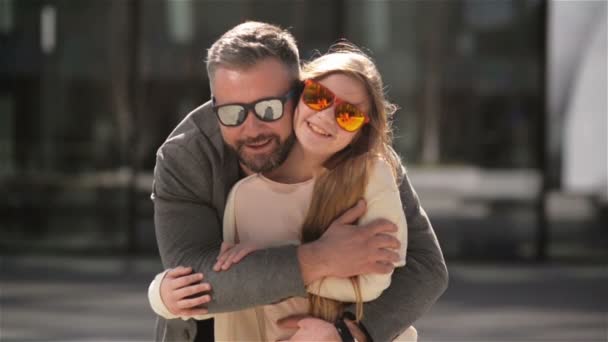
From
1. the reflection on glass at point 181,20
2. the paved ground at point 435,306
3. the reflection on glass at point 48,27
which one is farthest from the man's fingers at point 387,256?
the reflection on glass at point 48,27

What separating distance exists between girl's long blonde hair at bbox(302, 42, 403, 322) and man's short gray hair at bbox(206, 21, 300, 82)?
57 mm

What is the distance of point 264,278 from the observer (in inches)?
93.9

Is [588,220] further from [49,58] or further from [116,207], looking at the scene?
[49,58]

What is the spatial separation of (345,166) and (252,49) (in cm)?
37

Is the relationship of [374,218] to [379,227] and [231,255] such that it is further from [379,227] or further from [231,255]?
[231,255]

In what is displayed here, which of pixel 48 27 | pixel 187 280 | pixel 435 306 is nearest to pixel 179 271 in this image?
pixel 187 280

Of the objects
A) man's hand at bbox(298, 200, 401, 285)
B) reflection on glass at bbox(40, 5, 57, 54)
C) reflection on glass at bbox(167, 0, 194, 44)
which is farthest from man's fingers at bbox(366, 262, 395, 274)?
reflection on glass at bbox(40, 5, 57, 54)

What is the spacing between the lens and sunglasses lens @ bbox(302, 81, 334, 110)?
243 centimetres

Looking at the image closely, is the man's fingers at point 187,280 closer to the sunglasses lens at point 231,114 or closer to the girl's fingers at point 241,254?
the girl's fingers at point 241,254

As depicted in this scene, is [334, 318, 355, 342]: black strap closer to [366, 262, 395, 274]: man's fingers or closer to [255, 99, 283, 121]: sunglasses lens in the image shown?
[366, 262, 395, 274]: man's fingers

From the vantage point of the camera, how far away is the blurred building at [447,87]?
33.2 feet

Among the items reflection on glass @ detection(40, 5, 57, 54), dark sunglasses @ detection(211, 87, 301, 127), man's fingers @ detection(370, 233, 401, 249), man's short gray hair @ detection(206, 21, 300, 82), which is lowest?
man's fingers @ detection(370, 233, 401, 249)

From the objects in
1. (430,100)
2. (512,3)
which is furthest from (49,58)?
(512,3)

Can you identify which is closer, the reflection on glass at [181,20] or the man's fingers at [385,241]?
the man's fingers at [385,241]
